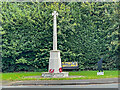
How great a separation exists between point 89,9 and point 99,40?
3.70m

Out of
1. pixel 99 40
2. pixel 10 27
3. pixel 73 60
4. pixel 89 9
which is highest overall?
pixel 89 9

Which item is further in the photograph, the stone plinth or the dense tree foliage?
the dense tree foliage

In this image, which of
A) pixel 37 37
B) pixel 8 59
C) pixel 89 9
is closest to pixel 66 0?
pixel 89 9

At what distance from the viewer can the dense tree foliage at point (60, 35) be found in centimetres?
1975

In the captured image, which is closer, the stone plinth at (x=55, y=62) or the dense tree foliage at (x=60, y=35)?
the stone plinth at (x=55, y=62)

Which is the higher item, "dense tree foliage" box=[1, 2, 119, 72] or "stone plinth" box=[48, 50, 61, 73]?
"dense tree foliage" box=[1, 2, 119, 72]

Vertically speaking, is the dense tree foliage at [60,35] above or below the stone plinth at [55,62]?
above

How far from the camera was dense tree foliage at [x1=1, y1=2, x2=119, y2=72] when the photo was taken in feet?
64.8

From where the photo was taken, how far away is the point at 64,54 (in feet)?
65.0

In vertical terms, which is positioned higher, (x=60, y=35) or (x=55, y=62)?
(x=60, y=35)

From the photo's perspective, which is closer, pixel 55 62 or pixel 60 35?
pixel 55 62

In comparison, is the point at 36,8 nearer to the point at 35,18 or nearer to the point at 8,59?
the point at 35,18

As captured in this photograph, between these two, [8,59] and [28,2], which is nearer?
[8,59]

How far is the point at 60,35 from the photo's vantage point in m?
20.0
